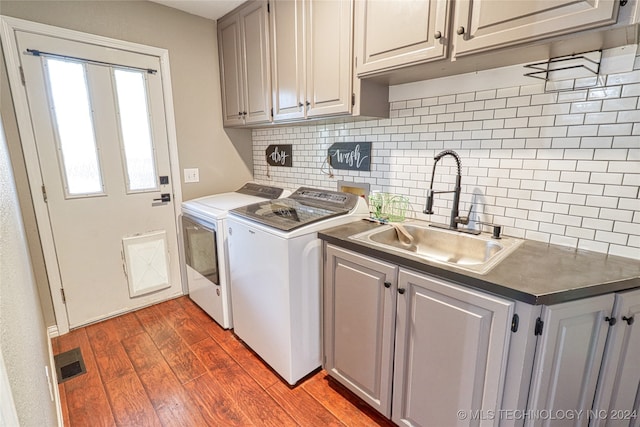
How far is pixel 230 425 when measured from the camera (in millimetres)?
1536

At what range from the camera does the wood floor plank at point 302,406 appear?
156cm

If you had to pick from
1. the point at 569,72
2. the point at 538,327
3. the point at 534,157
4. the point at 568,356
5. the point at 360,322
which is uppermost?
the point at 569,72

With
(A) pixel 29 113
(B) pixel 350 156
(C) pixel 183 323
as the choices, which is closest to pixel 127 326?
(C) pixel 183 323

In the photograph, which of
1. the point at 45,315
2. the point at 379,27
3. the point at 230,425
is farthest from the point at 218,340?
the point at 379,27

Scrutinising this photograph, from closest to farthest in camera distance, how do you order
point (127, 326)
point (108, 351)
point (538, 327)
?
1. point (538, 327)
2. point (108, 351)
3. point (127, 326)

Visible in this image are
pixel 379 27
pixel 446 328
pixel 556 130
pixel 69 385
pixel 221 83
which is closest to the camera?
pixel 446 328

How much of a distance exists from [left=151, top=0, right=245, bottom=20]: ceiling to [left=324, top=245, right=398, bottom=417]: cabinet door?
205 centimetres

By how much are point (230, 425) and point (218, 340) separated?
0.74m

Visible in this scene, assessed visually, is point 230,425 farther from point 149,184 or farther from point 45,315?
point 149,184

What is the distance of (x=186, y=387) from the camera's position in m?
1.78

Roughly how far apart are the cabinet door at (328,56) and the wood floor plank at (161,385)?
1806 mm

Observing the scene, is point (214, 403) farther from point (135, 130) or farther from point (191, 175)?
point (135, 130)

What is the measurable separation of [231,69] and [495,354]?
8.66 feet

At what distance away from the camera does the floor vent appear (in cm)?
186
